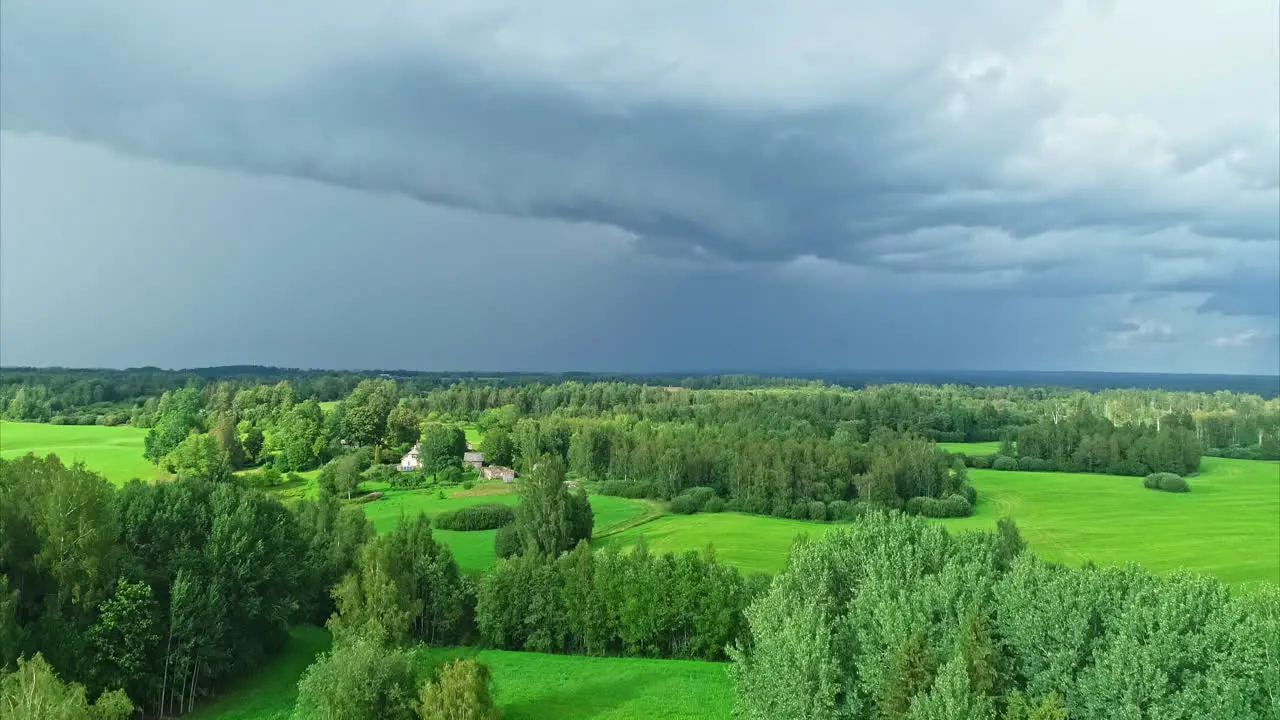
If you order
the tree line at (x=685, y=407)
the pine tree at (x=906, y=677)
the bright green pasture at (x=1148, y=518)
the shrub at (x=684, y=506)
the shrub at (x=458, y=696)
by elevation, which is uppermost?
the tree line at (x=685, y=407)

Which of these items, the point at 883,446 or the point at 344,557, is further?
the point at 883,446

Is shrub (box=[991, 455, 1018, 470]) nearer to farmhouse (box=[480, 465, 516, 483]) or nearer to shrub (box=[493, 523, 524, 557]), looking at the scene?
farmhouse (box=[480, 465, 516, 483])

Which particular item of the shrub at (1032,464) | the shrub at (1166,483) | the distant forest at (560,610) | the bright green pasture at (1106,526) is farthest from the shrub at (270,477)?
the shrub at (1166,483)

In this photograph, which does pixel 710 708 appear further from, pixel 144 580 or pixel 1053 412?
pixel 1053 412

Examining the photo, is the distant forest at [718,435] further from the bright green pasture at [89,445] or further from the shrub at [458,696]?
the shrub at [458,696]

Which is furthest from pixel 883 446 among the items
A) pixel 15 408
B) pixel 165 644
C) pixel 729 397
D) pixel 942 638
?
pixel 15 408
